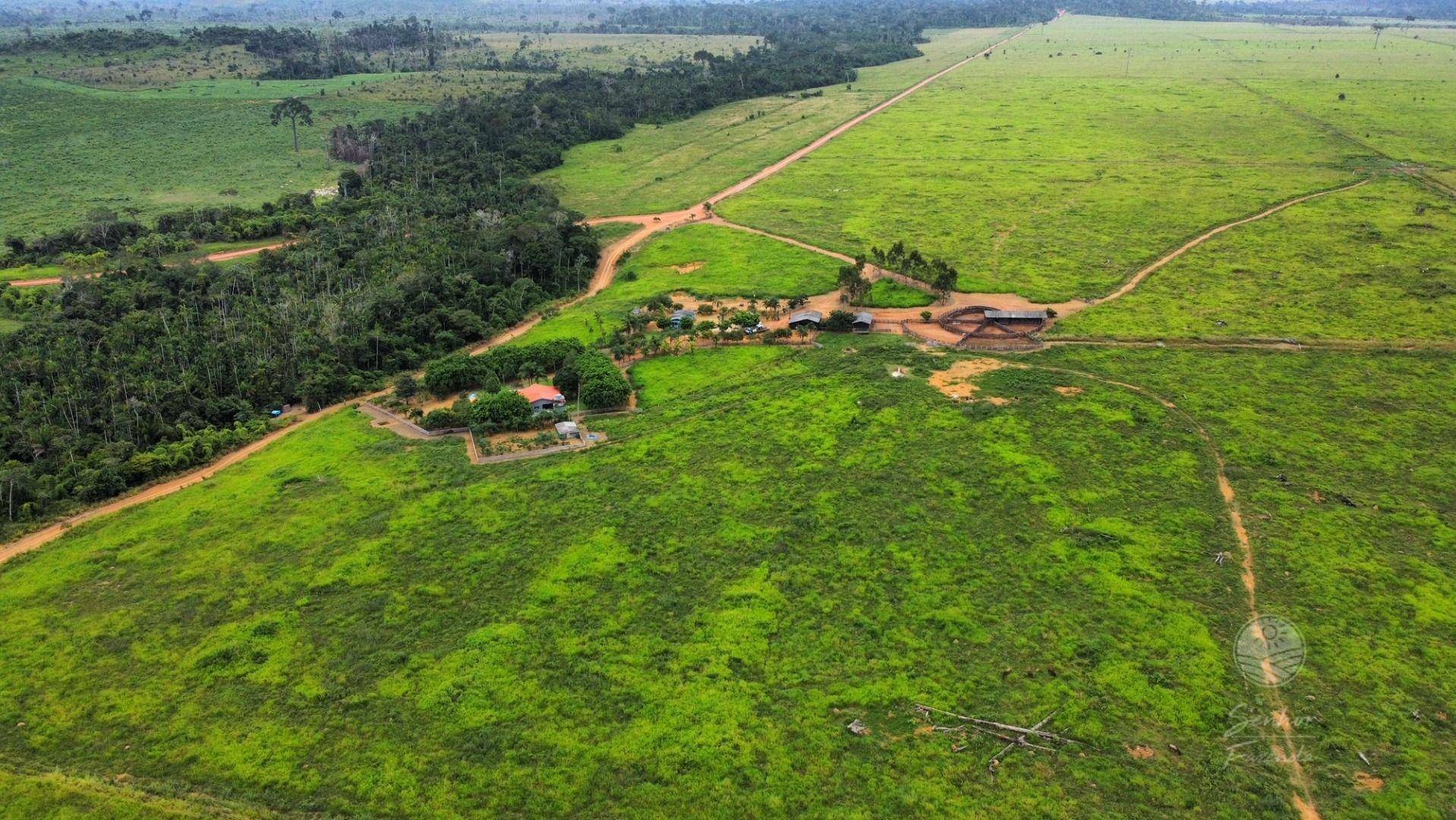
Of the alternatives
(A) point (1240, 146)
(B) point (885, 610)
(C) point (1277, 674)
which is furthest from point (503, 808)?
(A) point (1240, 146)

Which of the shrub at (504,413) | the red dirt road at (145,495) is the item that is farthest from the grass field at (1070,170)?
the red dirt road at (145,495)

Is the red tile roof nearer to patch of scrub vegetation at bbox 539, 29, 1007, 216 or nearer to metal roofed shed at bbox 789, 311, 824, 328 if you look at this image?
metal roofed shed at bbox 789, 311, 824, 328

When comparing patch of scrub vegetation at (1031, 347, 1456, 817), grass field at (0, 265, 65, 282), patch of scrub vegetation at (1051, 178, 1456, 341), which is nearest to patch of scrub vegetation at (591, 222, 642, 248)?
patch of scrub vegetation at (1051, 178, 1456, 341)

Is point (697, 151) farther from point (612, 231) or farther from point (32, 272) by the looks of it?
point (32, 272)

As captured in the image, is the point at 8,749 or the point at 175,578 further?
the point at 175,578

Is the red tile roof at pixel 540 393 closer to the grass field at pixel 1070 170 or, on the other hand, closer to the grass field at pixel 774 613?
the grass field at pixel 774 613

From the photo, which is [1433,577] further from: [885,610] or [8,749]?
[8,749]
